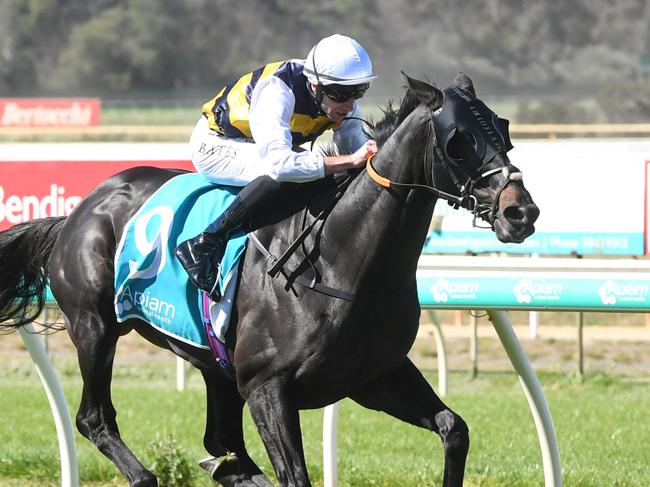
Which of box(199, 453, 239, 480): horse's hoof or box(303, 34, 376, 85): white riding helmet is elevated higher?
box(303, 34, 376, 85): white riding helmet

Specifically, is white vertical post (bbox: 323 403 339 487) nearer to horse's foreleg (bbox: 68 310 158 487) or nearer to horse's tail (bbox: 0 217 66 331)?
horse's foreleg (bbox: 68 310 158 487)

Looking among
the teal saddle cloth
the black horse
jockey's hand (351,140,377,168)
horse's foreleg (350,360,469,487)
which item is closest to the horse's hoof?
the black horse

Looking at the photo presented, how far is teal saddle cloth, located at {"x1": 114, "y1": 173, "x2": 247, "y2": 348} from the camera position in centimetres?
419

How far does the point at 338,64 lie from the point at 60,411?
2.00 meters

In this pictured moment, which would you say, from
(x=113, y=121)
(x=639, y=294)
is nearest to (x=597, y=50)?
(x=113, y=121)

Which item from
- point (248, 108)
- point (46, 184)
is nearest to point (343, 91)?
point (248, 108)

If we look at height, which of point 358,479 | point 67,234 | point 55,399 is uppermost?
point 67,234

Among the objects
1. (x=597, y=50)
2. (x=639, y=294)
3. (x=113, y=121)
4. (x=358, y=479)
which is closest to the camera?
(x=639, y=294)

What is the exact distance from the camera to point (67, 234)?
15.6 feet

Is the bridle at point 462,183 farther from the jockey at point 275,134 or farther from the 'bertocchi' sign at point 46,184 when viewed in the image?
the 'bertocchi' sign at point 46,184

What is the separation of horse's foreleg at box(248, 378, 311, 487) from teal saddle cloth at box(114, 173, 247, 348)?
1.48 ft

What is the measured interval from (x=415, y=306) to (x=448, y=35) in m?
36.5

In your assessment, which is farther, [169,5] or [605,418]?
[169,5]

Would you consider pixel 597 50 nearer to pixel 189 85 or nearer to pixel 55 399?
pixel 189 85
